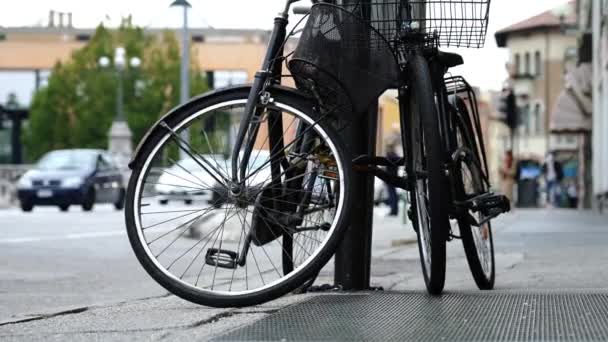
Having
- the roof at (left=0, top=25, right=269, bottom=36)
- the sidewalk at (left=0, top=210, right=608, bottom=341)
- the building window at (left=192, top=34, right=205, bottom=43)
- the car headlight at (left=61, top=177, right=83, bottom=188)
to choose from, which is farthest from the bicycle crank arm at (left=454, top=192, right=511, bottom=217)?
the building window at (left=192, top=34, right=205, bottom=43)

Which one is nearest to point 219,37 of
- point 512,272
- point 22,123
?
point 22,123

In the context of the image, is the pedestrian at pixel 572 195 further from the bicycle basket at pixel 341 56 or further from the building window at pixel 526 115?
the bicycle basket at pixel 341 56

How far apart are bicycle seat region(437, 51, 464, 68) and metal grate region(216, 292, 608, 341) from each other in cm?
82

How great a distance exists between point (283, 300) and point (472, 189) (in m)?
0.97

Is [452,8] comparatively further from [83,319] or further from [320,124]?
[83,319]

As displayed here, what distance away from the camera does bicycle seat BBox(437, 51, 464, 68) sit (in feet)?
16.4

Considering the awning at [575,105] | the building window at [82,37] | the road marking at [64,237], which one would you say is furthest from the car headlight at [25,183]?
the building window at [82,37]

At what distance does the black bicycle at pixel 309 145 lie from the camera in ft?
15.4

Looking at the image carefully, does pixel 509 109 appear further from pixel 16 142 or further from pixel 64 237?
pixel 16 142

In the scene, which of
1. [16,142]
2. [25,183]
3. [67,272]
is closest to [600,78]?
[25,183]

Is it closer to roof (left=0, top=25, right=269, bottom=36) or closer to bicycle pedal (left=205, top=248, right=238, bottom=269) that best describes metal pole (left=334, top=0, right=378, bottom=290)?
bicycle pedal (left=205, top=248, right=238, bottom=269)

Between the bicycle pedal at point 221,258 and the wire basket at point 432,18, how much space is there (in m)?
0.91

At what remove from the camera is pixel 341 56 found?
4.70m

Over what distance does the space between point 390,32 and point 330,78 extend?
276 millimetres
